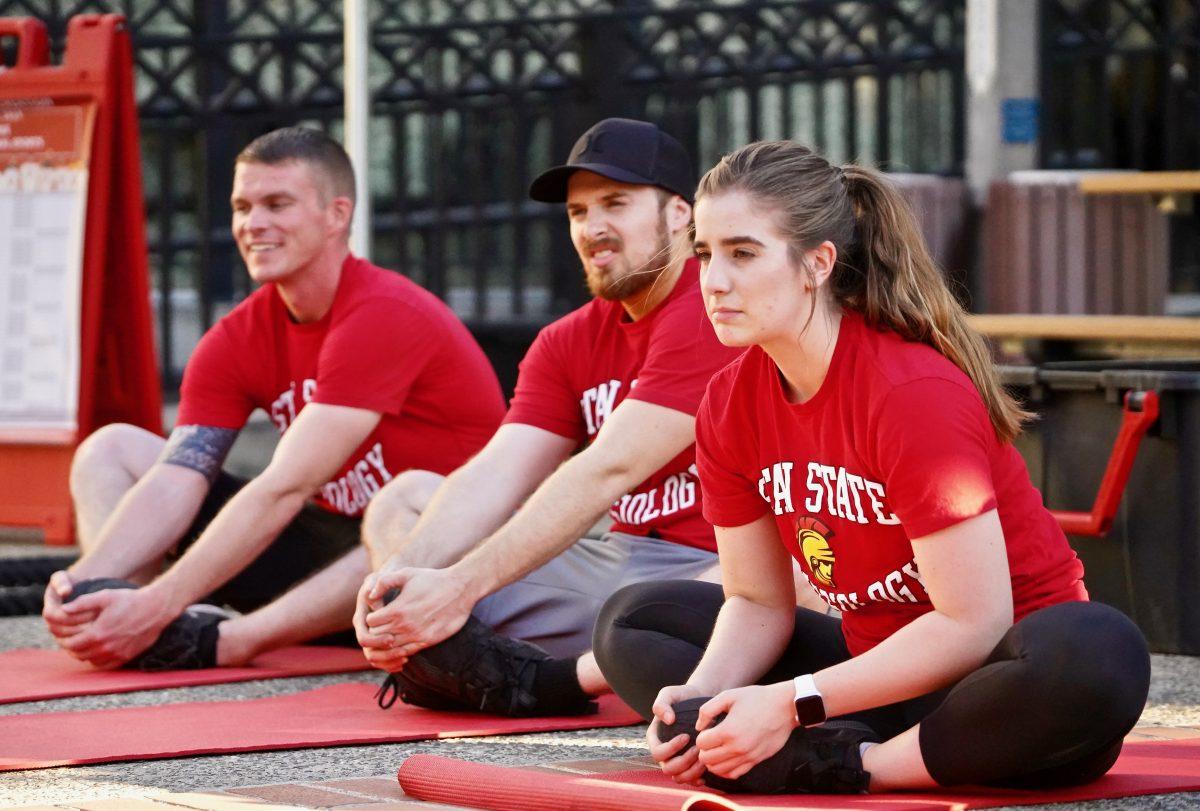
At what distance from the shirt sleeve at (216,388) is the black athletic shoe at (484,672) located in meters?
1.26

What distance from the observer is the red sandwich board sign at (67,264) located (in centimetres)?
621

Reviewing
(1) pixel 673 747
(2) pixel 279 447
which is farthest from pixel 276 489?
(1) pixel 673 747

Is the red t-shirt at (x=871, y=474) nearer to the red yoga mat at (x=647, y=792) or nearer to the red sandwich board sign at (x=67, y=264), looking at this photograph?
the red yoga mat at (x=647, y=792)

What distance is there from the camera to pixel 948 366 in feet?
9.70

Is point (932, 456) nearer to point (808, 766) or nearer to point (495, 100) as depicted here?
point (808, 766)

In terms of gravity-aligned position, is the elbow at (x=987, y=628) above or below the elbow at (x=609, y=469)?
below

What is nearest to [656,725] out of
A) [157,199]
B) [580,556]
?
[580,556]

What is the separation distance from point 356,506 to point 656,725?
1.91m

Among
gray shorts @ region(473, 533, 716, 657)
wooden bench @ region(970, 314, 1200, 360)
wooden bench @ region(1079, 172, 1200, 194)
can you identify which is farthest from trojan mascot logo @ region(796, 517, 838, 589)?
wooden bench @ region(1079, 172, 1200, 194)

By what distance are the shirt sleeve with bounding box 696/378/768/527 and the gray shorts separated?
81 cm

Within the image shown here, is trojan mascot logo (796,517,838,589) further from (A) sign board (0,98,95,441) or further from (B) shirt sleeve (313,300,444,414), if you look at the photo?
(A) sign board (0,98,95,441)

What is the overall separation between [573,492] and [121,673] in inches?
51.3

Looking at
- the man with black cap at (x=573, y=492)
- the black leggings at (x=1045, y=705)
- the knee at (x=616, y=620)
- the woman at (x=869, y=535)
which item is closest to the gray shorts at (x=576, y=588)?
the man with black cap at (x=573, y=492)

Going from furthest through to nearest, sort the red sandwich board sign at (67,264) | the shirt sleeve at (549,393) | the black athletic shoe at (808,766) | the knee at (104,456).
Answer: the red sandwich board sign at (67,264), the knee at (104,456), the shirt sleeve at (549,393), the black athletic shoe at (808,766)
